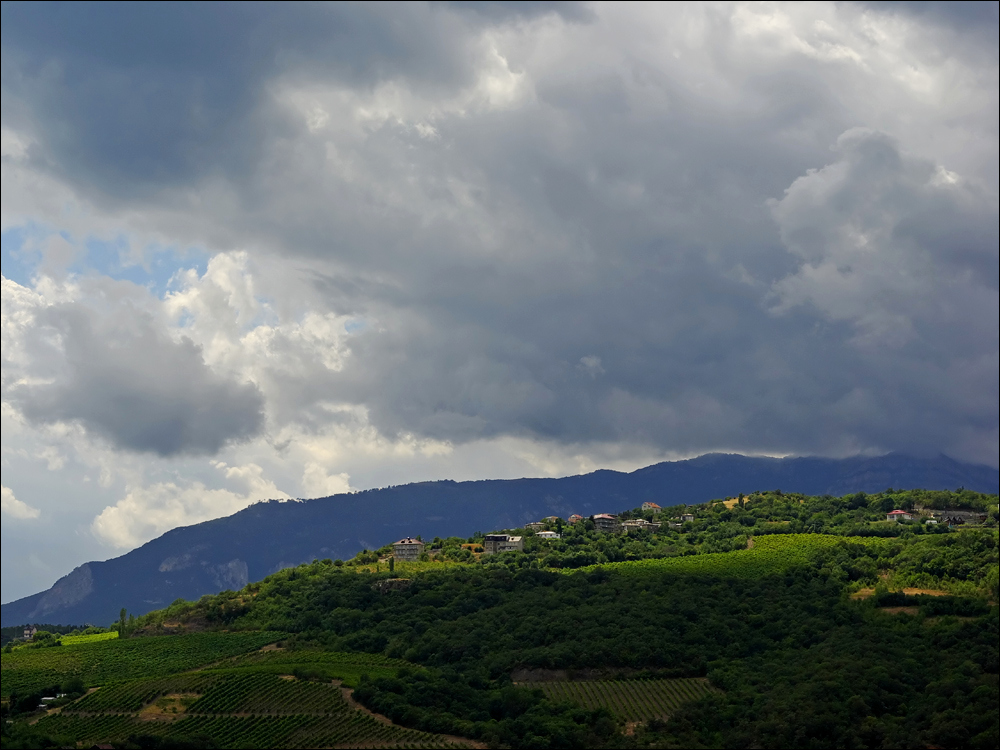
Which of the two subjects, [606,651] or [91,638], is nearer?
[606,651]

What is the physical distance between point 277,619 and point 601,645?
2019 inches

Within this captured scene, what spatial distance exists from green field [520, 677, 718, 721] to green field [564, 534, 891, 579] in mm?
34284

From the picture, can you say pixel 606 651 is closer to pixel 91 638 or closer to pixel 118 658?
pixel 118 658

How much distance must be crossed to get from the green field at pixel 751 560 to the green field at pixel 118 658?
5456 cm

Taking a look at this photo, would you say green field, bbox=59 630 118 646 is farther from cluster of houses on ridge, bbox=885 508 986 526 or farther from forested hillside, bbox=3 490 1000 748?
cluster of houses on ridge, bbox=885 508 986 526

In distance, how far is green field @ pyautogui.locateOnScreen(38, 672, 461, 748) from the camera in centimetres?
10675

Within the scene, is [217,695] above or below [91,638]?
below

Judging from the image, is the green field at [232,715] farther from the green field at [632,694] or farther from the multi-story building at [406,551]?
the multi-story building at [406,551]

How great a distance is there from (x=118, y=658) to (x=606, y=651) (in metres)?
63.7

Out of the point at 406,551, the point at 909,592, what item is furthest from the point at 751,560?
the point at 406,551

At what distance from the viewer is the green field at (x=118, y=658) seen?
130375mm

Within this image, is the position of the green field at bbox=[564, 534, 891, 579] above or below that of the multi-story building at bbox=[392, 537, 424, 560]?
below

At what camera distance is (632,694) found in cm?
12206

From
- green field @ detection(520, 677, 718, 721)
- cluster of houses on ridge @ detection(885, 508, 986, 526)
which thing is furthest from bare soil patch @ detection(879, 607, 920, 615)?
cluster of houses on ridge @ detection(885, 508, 986, 526)
